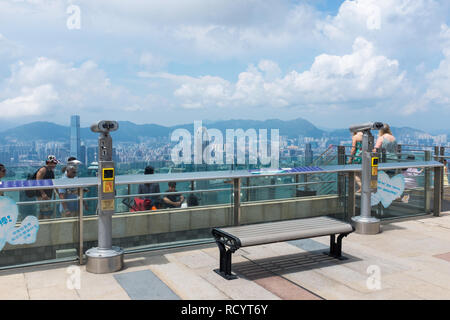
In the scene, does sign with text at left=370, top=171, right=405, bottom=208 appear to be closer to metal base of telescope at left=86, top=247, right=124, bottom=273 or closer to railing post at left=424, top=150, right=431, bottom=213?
railing post at left=424, top=150, right=431, bottom=213

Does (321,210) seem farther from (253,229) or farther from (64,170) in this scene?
(64,170)

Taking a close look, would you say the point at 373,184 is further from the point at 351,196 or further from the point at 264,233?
the point at 264,233

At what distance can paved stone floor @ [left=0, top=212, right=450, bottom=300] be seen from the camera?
4594 mm

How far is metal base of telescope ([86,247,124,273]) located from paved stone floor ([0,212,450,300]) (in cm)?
9

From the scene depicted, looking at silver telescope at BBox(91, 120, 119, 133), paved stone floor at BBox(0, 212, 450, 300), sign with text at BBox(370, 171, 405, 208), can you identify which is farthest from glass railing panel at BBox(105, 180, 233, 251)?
sign with text at BBox(370, 171, 405, 208)

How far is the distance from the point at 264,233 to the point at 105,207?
1.93 m

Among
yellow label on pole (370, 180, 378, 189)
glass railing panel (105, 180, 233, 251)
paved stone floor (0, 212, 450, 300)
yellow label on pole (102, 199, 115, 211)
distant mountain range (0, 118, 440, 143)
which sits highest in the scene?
distant mountain range (0, 118, 440, 143)

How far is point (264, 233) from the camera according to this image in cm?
509

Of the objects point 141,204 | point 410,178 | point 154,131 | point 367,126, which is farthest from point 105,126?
point 154,131

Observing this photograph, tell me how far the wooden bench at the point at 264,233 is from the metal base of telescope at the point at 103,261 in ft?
3.90

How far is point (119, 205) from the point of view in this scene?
5902 millimetres
